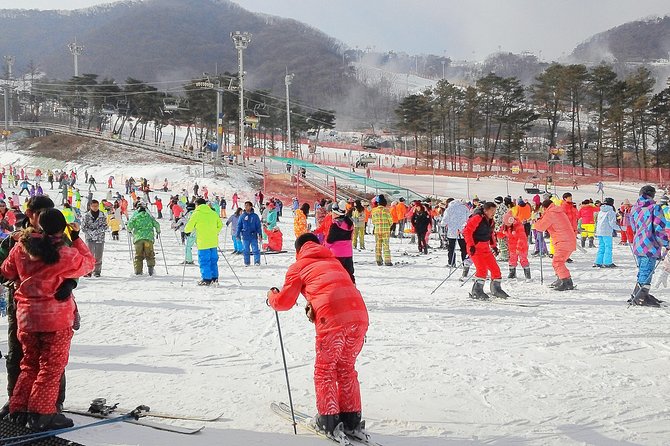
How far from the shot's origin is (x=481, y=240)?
873 cm

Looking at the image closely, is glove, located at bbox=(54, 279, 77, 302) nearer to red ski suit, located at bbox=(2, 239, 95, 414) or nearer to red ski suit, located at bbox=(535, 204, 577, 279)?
red ski suit, located at bbox=(2, 239, 95, 414)

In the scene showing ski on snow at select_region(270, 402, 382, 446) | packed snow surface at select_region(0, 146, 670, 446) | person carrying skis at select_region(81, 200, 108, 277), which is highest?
person carrying skis at select_region(81, 200, 108, 277)

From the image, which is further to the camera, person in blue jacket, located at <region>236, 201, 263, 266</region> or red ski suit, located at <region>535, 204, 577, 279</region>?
person in blue jacket, located at <region>236, 201, 263, 266</region>

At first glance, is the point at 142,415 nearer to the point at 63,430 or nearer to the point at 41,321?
the point at 63,430

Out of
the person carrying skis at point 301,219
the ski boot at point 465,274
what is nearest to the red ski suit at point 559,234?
the ski boot at point 465,274

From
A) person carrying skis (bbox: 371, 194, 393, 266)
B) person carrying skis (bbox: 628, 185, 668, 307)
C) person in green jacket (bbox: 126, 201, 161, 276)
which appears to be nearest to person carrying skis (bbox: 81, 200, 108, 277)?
person in green jacket (bbox: 126, 201, 161, 276)

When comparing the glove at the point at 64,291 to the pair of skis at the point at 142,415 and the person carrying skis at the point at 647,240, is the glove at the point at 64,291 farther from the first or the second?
the person carrying skis at the point at 647,240

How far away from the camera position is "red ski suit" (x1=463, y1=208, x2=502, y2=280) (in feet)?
28.5

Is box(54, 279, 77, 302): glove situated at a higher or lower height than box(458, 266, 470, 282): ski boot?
higher

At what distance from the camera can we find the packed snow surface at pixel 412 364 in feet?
13.6

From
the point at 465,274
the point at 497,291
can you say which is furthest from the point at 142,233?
the point at 497,291

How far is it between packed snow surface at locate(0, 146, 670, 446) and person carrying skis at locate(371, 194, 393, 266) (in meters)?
2.93

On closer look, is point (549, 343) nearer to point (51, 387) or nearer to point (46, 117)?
point (51, 387)

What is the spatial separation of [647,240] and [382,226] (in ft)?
19.5
